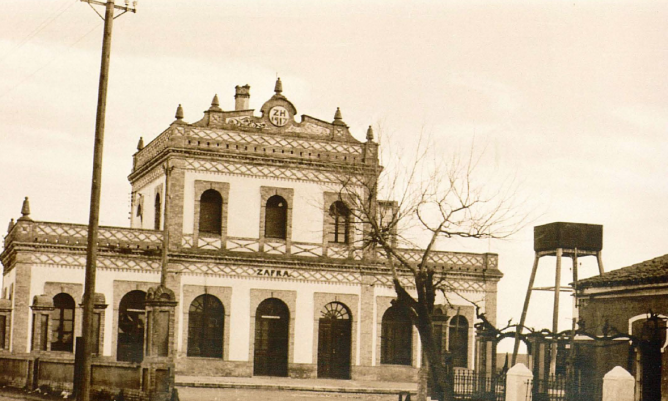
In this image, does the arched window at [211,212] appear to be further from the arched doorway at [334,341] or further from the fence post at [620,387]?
the fence post at [620,387]

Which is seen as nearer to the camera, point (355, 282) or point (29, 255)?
point (29, 255)

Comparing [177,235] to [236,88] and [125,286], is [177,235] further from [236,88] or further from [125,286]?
[236,88]

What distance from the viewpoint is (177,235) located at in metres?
36.6

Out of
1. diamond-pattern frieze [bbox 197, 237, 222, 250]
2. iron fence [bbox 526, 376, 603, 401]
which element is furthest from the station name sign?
iron fence [bbox 526, 376, 603, 401]

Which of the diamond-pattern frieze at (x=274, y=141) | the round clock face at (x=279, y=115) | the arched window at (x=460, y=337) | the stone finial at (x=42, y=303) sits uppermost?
the round clock face at (x=279, y=115)

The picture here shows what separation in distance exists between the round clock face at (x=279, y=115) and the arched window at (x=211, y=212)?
3460 mm

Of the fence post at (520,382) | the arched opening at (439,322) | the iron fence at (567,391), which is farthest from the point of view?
the arched opening at (439,322)

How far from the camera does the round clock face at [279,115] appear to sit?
3806 cm

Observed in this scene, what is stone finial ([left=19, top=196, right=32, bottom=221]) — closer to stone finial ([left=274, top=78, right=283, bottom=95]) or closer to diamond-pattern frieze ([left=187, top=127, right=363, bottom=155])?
diamond-pattern frieze ([left=187, top=127, right=363, bottom=155])

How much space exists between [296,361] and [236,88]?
434 inches

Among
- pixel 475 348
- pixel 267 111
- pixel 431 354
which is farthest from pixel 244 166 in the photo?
pixel 431 354

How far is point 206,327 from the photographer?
121 feet

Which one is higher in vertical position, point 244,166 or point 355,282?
point 244,166

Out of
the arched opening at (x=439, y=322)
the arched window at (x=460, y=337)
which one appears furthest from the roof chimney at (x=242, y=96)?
the arched opening at (x=439, y=322)
